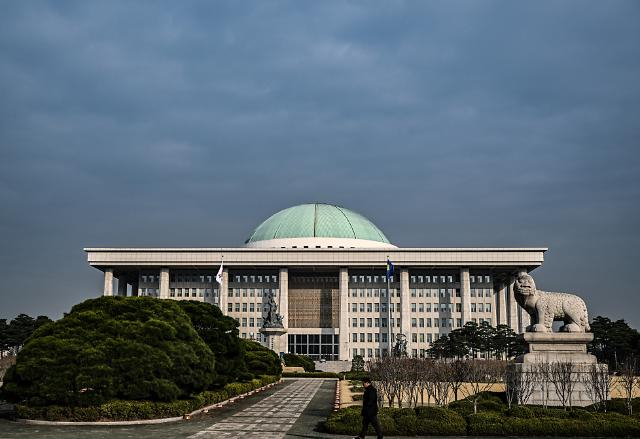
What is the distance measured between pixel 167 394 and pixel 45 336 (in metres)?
6.20

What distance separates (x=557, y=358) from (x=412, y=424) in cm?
880

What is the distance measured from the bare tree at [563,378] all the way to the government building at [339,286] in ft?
267

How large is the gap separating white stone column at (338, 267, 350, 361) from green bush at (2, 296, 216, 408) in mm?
81706

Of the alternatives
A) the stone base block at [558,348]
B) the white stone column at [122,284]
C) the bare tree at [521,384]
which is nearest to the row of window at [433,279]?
the white stone column at [122,284]

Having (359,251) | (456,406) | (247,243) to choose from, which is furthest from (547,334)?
(247,243)

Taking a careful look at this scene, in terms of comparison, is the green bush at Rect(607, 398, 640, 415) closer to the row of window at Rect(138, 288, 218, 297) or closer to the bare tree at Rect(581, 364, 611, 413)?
the bare tree at Rect(581, 364, 611, 413)

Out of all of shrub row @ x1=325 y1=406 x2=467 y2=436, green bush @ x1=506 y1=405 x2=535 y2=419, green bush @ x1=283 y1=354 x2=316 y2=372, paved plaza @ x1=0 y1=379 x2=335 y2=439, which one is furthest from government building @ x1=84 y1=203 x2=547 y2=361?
shrub row @ x1=325 y1=406 x2=467 y2=436

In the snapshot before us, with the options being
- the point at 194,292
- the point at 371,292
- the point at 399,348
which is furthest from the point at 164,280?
the point at 399,348

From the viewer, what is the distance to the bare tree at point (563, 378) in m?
28.4

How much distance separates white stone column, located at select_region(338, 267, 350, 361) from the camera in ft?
368

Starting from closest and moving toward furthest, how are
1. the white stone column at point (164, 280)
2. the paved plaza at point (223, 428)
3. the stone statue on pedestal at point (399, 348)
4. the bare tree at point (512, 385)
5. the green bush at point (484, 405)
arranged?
1. the paved plaza at point (223, 428)
2. the green bush at point (484, 405)
3. the bare tree at point (512, 385)
4. the stone statue on pedestal at point (399, 348)
5. the white stone column at point (164, 280)

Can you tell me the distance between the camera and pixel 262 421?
28375mm

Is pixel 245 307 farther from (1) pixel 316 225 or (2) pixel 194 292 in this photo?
(1) pixel 316 225

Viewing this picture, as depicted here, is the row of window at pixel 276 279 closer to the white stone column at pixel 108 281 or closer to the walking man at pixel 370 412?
the white stone column at pixel 108 281
